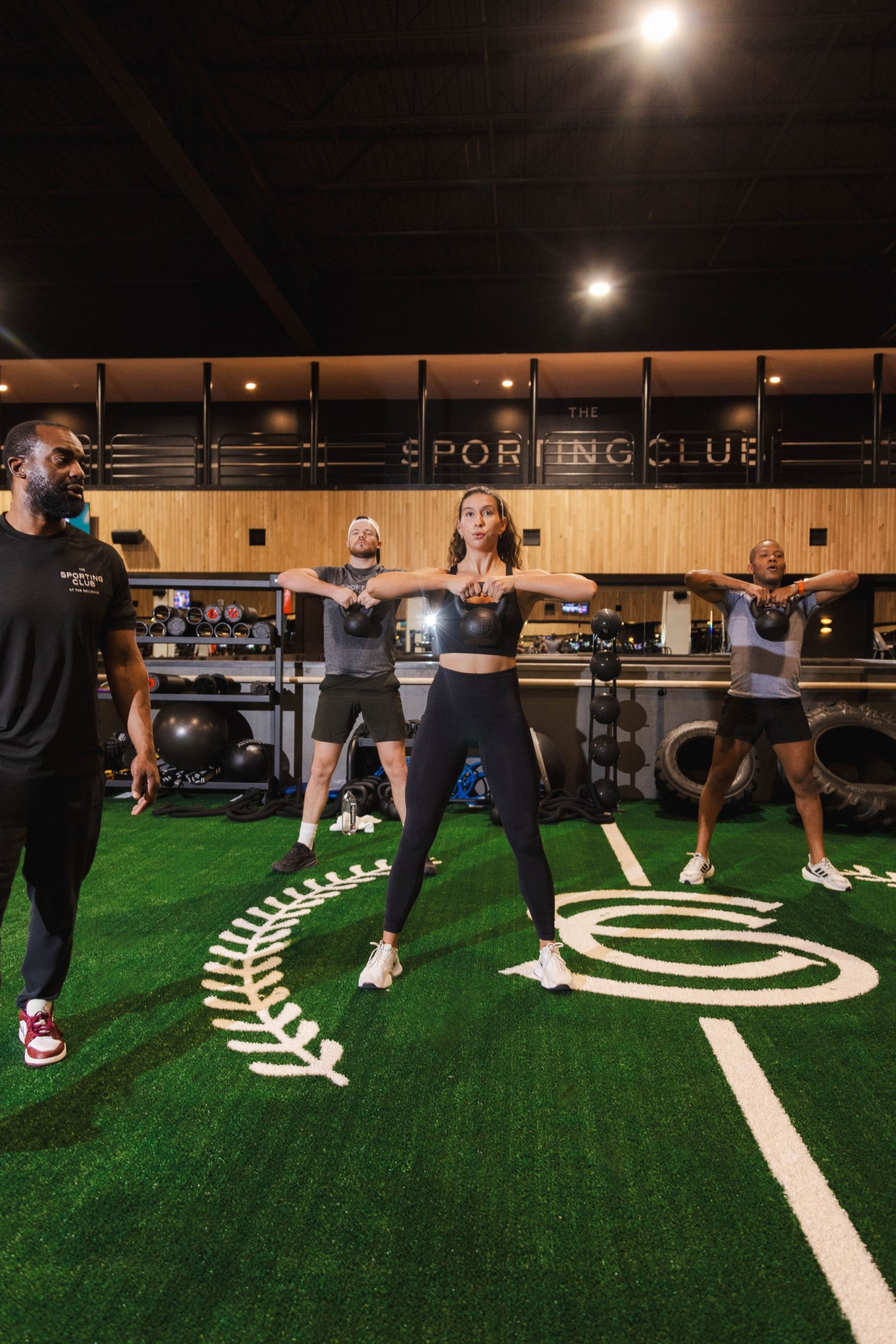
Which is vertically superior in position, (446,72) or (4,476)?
(446,72)

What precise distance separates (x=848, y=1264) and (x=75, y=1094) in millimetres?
1798

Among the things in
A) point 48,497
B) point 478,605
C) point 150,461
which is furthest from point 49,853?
point 150,461

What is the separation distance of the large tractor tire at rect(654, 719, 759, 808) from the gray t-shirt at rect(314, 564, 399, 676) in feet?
8.50

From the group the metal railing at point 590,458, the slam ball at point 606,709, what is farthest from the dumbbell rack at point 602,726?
the metal railing at point 590,458

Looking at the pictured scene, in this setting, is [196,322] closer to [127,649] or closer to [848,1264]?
[127,649]

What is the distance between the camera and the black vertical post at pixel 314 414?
1152 cm

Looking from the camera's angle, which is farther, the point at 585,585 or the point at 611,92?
the point at 611,92

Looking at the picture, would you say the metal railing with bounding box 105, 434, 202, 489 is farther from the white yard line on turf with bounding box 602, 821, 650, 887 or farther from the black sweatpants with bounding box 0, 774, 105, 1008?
the black sweatpants with bounding box 0, 774, 105, 1008

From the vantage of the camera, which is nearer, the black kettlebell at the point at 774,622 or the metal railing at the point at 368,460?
the black kettlebell at the point at 774,622

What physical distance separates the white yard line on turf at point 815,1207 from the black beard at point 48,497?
228cm

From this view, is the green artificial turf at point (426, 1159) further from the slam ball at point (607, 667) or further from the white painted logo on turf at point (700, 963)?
the slam ball at point (607, 667)

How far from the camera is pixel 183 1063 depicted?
2051 mm

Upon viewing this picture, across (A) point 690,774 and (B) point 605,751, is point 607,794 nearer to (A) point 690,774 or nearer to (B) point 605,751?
(B) point 605,751

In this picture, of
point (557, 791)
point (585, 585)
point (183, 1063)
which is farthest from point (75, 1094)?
point (557, 791)
